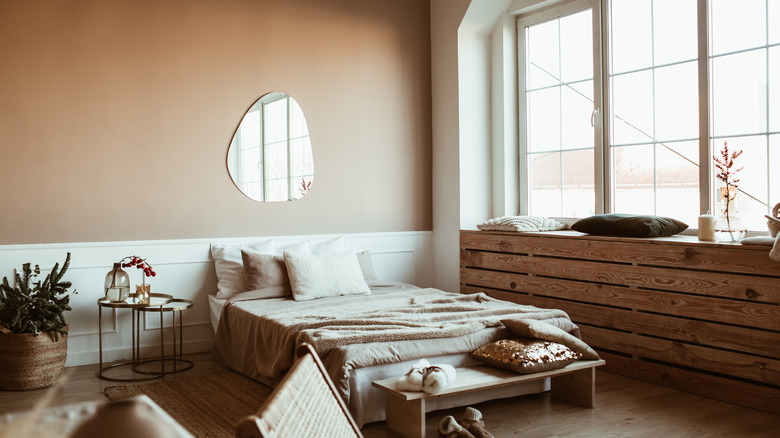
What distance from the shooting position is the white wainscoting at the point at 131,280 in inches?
156

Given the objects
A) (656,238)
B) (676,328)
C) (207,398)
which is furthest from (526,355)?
(207,398)

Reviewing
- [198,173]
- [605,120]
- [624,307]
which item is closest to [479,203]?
[605,120]

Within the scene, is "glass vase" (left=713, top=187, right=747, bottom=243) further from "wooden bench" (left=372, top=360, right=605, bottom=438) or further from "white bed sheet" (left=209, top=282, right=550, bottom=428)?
"white bed sheet" (left=209, top=282, right=550, bottom=428)

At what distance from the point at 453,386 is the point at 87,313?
249 cm

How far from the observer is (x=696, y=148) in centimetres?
400

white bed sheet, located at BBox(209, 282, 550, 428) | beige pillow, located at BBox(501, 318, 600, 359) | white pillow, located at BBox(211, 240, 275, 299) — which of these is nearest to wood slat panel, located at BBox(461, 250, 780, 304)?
beige pillow, located at BBox(501, 318, 600, 359)

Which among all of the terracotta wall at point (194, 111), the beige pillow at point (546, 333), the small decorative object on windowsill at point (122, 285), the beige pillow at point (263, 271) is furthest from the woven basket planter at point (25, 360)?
the beige pillow at point (546, 333)

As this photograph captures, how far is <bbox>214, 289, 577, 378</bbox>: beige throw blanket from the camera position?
3.11m

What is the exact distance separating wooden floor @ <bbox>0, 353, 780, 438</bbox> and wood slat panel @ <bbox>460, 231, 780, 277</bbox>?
26.9 inches

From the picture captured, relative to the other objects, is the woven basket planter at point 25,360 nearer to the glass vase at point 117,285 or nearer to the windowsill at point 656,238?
the glass vase at point 117,285

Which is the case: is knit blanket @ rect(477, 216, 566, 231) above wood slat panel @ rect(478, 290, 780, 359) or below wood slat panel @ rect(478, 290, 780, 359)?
above

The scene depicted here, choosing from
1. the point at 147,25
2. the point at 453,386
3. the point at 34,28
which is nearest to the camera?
the point at 453,386

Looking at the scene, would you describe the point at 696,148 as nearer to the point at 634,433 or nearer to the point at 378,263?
the point at 634,433

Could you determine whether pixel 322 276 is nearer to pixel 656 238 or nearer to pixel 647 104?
pixel 656 238
